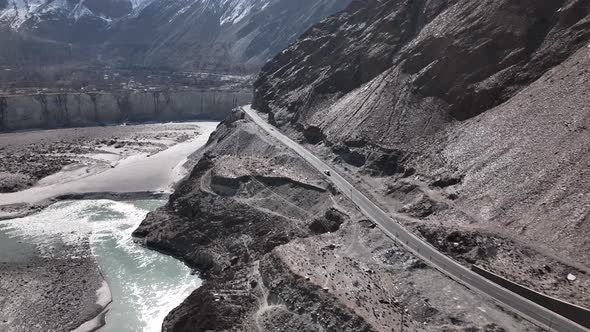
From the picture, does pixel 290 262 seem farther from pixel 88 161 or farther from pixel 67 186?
pixel 88 161

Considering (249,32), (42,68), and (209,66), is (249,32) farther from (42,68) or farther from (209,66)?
(42,68)

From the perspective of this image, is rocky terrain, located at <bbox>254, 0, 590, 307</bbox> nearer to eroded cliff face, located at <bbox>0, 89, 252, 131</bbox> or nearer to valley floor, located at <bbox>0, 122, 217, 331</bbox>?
valley floor, located at <bbox>0, 122, 217, 331</bbox>

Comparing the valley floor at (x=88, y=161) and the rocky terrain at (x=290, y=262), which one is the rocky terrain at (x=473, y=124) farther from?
the valley floor at (x=88, y=161)

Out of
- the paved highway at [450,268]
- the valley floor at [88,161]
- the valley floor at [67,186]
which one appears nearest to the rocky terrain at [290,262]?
the paved highway at [450,268]

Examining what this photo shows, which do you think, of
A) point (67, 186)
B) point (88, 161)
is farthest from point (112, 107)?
point (67, 186)

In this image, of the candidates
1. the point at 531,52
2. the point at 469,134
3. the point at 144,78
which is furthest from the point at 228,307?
the point at 144,78

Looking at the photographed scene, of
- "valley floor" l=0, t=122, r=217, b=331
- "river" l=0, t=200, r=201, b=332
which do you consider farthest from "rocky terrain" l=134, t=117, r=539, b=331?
"valley floor" l=0, t=122, r=217, b=331
